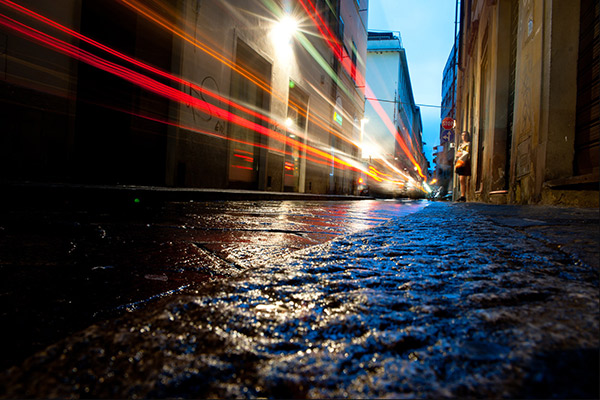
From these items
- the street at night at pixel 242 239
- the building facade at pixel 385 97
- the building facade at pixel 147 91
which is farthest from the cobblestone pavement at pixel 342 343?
the building facade at pixel 385 97

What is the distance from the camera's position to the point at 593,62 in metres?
3.94

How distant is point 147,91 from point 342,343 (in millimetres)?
7711

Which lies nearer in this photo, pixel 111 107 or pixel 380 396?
pixel 380 396

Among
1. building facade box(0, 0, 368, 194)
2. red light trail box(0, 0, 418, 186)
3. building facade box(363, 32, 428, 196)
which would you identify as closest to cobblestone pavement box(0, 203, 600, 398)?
building facade box(0, 0, 368, 194)

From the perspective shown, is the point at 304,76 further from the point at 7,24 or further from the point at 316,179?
the point at 7,24

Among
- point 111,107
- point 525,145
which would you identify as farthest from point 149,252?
point 111,107

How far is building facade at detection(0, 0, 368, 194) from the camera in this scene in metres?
4.75

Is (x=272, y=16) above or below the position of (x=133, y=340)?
above

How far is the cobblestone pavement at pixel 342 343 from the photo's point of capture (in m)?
0.30

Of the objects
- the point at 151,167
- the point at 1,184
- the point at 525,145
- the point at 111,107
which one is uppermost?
the point at 111,107

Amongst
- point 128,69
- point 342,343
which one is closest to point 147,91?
point 128,69

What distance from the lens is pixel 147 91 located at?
22.6ft

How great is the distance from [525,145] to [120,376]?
21.6 ft

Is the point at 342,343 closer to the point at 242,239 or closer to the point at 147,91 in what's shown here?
the point at 242,239
